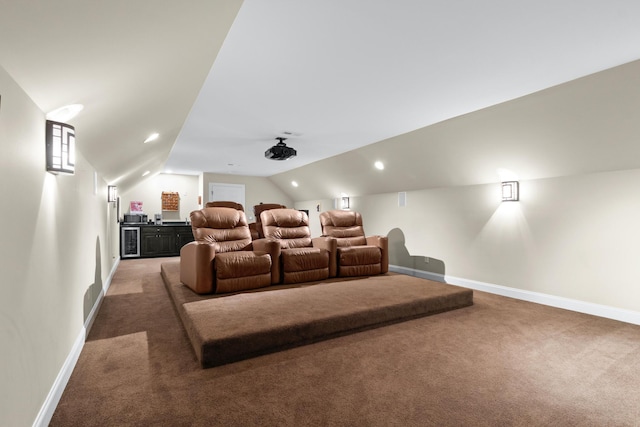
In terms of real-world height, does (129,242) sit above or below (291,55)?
below

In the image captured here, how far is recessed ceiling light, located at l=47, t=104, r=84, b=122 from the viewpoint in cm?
176

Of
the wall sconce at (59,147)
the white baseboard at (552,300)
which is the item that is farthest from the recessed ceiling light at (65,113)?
the white baseboard at (552,300)

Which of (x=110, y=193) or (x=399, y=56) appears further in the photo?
(x=110, y=193)

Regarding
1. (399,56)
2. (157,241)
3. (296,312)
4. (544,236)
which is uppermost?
(399,56)

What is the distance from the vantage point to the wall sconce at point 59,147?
174 cm

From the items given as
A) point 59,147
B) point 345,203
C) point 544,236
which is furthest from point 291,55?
point 345,203

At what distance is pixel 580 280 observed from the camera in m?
3.58

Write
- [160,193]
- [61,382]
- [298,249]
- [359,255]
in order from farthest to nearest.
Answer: [160,193], [359,255], [298,249], [61,382]

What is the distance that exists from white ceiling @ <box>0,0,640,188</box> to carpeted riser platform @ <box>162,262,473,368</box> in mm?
1755

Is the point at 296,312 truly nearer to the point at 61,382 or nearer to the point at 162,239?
the point at 61,382

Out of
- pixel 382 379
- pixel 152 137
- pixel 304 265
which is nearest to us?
pixel 382 379

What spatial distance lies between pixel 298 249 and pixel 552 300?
3.27m

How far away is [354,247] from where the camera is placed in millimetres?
4789

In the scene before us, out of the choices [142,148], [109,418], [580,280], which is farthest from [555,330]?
[142,148]
